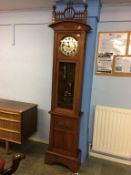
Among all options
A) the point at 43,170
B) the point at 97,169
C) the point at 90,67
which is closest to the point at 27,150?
the point at 43,170

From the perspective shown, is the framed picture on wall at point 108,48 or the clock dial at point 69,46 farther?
the framed picture on wall at point 108,48

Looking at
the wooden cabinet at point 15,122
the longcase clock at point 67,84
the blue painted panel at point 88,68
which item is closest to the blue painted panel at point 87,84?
the blue painted panel at point 88,68

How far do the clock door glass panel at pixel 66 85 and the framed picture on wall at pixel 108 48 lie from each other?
470mm

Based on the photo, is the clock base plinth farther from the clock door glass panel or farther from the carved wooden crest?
the carved wooden crest

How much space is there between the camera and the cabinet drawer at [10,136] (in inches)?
97.3

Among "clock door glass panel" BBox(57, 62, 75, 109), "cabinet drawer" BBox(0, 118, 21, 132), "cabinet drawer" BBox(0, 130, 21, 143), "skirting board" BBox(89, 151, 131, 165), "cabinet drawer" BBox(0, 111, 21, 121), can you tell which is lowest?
"skirting board" BBox(89, 151, 131, 165)

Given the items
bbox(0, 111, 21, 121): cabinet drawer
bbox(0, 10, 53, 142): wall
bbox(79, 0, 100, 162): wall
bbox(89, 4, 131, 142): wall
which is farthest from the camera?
bbox(0, 10, 53, 142): wall

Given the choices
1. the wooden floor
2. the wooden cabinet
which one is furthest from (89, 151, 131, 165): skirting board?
the wooden cabinet

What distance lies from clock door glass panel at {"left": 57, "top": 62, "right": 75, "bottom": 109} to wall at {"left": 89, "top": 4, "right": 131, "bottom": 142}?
45cm

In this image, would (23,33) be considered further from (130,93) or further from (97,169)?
(97,169)

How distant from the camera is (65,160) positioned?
7.49 feet

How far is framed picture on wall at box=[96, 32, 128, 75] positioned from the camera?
234 centimetres

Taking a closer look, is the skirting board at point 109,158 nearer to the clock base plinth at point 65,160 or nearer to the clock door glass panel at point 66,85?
the clock base plinth at point 65,160

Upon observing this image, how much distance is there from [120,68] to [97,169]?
55.4 inches
